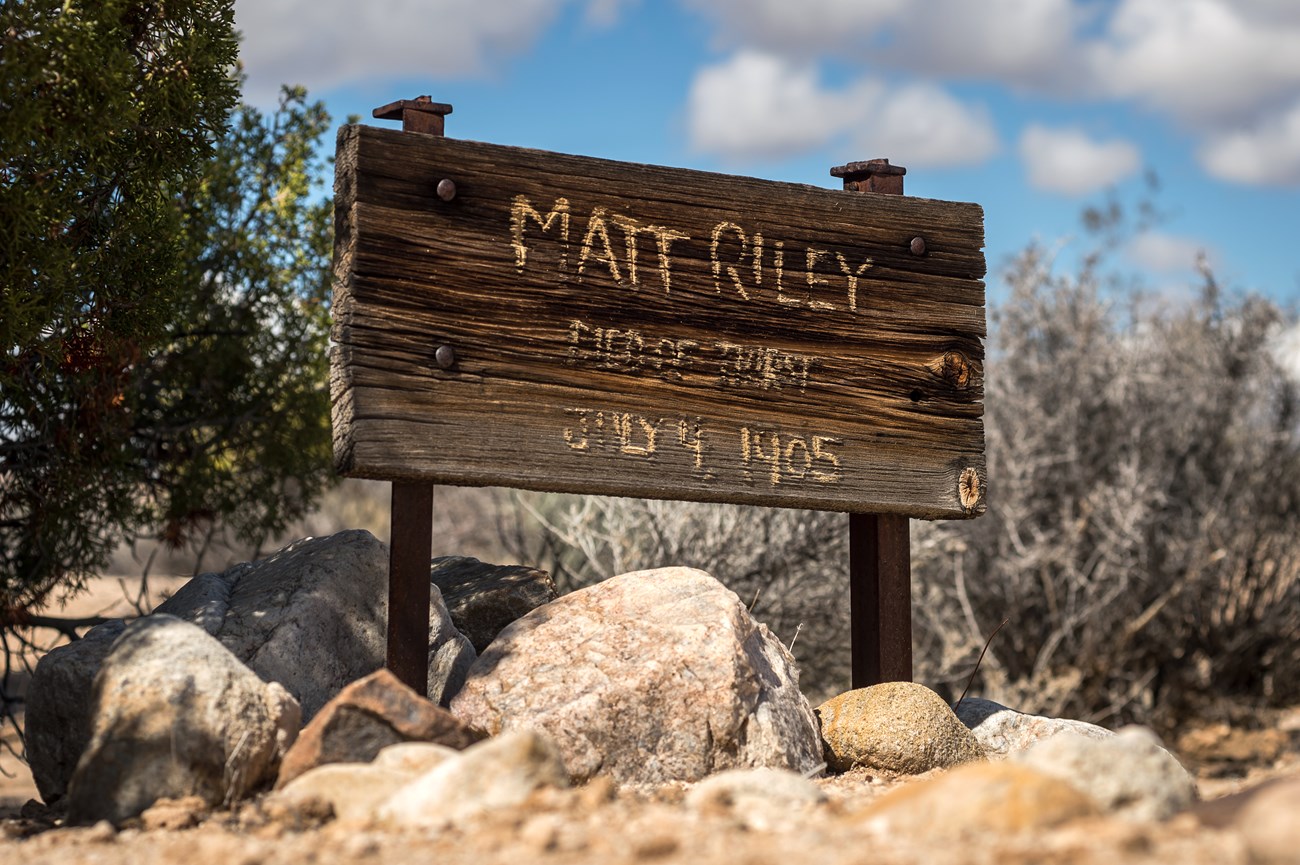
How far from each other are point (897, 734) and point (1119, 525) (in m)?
6.38

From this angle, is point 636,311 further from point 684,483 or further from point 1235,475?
point 1235,475

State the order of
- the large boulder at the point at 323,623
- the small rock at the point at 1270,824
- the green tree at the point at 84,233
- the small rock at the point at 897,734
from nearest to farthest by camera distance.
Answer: the small rock at the point at 1270,824
the large boulder at the point at 323,623
the small rock at the point at 897,734
the green tree at the point at 84,233

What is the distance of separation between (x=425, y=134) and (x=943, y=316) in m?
2.28

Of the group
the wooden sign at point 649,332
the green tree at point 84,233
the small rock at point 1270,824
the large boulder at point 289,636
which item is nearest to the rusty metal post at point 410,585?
the wooden sign at point 649,332

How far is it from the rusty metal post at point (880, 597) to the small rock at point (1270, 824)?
2.60 m

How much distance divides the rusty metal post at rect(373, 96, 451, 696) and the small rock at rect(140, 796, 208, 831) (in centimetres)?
86

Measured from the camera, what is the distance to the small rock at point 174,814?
3.58 metres

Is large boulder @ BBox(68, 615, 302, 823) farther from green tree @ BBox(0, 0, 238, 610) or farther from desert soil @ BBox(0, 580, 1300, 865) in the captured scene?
green tree @ BBox(0, 0, 238, 610)

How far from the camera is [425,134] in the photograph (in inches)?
183

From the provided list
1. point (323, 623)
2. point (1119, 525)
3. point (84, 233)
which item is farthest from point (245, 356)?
point (1119, 525)

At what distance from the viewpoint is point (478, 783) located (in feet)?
10.5

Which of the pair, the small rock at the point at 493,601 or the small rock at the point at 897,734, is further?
the small rock at the point at 493,601

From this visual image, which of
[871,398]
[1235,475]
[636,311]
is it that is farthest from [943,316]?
[1235,475]

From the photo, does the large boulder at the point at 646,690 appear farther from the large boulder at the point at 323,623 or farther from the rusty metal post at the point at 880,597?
the rusty metal post at the point at 880,597
